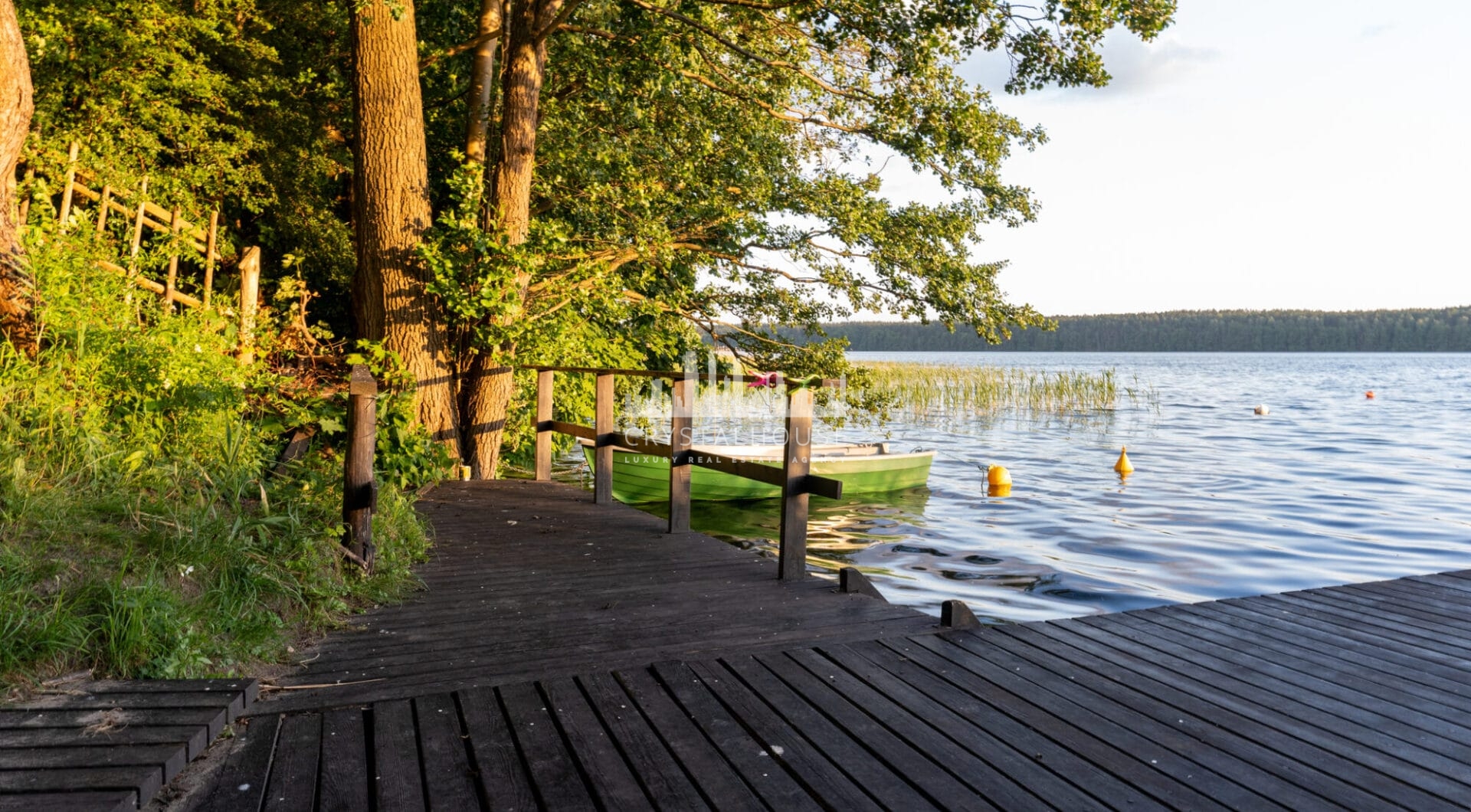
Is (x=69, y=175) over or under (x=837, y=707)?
over

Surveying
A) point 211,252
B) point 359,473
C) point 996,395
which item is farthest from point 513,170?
point 996,395

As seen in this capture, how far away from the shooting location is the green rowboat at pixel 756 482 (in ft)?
37.9

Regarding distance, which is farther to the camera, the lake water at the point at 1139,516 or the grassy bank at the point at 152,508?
the lake water at the point at 1139,516

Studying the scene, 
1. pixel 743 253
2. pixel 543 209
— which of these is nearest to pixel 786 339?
pixel 743 253

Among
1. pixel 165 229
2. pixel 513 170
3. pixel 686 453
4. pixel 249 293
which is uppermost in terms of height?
pixel 513 170

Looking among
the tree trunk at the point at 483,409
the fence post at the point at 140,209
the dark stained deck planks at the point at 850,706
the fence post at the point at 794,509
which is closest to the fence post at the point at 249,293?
the fence post at the point at 140,209

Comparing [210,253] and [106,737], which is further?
[210,253]

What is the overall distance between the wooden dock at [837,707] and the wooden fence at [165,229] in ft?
21.9

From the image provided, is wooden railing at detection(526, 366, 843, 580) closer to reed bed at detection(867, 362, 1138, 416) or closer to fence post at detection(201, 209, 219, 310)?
fence post at detection(201, 209, 219, 310)

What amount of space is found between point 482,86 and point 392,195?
2.04 metres

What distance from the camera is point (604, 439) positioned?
7234 mm

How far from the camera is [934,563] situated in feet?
30.3

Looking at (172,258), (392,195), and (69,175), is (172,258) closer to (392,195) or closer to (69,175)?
(69,175)

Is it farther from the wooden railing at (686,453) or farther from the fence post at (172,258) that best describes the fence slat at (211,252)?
the wooden railing at (686,453)
